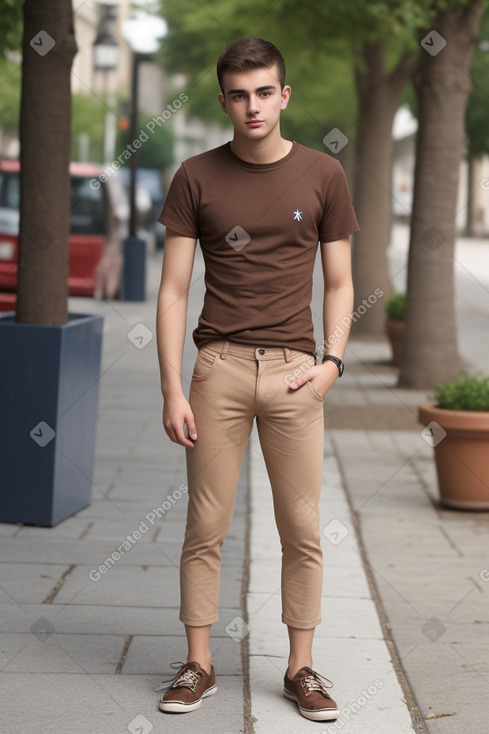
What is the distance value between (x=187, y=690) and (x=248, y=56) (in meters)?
1.90

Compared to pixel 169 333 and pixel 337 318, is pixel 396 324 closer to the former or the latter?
pixel 337 318

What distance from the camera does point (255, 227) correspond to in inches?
147

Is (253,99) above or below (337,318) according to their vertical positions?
above

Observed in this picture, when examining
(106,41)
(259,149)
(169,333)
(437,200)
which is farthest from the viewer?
(106,41)

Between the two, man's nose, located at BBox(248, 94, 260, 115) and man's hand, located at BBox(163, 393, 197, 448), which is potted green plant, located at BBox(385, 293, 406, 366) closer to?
man's hand, located at BBox(163, 393, 197, 448)

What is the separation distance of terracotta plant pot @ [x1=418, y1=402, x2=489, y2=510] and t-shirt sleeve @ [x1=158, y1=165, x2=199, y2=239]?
336cm

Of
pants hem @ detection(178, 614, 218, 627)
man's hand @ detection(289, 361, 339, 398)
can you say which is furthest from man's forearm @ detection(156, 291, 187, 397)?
pants hem @ detection(178, 614, 218, 627)

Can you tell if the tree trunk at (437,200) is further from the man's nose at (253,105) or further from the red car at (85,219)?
the red car at (85,219)

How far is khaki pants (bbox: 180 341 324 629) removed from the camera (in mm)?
3814

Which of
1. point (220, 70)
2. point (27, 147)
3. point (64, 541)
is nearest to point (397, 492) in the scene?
point (64, 541)

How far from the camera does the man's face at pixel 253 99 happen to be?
11.9ft

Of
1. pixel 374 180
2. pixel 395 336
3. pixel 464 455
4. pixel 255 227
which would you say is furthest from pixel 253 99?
pixel 374 180

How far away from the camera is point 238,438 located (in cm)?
388

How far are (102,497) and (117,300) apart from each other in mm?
12762
